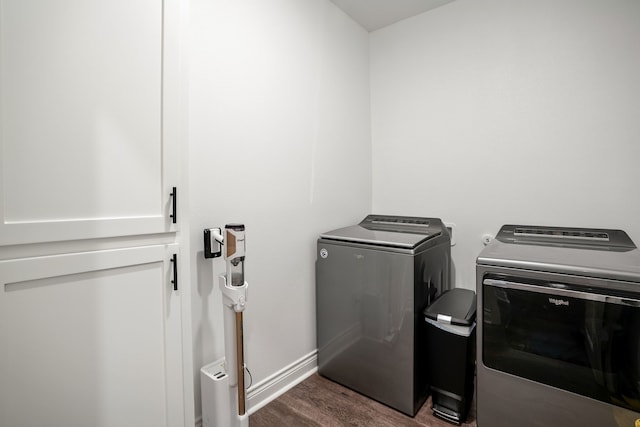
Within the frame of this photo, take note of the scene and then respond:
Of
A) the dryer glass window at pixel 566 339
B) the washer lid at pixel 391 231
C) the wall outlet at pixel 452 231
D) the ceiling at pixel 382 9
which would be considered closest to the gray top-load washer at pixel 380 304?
the washer lid at pixel 391 231

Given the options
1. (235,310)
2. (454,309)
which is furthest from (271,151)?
(454,309)

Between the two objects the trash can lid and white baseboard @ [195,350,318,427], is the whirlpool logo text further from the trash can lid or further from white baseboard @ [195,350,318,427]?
white baseboard @ [195,350,318,427]

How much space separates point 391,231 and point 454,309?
2.02 ft

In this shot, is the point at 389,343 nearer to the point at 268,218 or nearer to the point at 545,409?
the point at 545,409

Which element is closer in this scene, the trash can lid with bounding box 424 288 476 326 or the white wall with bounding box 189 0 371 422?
the white wall with bounding box 189 0 371 422

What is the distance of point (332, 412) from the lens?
166 cm

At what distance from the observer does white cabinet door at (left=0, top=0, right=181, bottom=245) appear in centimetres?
79

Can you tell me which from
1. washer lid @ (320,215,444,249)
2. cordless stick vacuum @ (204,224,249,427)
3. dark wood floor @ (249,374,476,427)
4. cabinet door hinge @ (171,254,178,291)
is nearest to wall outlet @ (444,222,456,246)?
washer lid @ (320,215,444,249)

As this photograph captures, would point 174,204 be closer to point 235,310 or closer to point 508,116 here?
point 235,310

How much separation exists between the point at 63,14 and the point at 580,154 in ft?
7.93

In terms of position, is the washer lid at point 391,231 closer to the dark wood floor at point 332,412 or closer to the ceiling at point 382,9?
the dark wood floor at point 332,412

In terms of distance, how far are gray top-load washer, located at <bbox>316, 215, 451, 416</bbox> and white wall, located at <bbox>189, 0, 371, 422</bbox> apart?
0.17 meters

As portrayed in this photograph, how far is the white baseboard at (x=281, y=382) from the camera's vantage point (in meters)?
1.68

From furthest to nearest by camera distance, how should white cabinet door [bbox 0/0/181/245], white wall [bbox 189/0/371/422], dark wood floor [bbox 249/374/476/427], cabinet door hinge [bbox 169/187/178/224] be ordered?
1. dark wood floor [bbox 249/374/476/427]
2. white wall [bbox 189/0/371/422]
3. cabinet door hinge [bbox 169/187/178/224]
4. white cabinet door [bbox 0/0/181/245]
